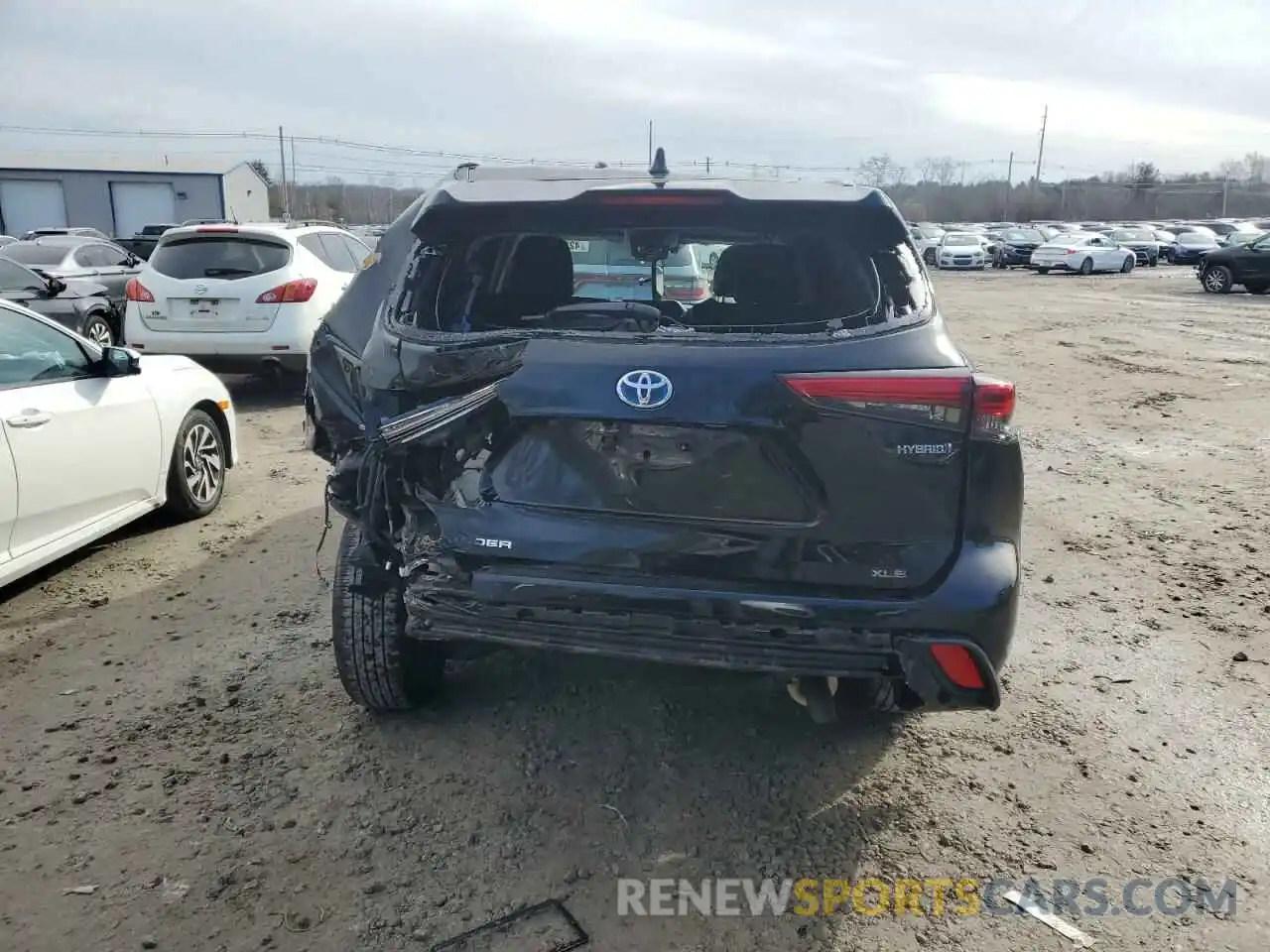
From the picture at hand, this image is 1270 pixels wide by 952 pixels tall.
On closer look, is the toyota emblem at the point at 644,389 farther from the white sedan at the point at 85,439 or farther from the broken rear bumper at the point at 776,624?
the white sedan at the point at 85,439

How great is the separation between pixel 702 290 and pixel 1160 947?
240cm

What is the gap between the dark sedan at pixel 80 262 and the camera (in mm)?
13266

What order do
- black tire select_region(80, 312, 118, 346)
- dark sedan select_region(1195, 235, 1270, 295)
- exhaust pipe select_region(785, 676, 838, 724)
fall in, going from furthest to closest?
1. dark sedan select_region(1195, 235, 1270, 295)
2. black tire select_region(80, 312, 118, 346)
3. exhaust pipe select_region(785, 676, 838, 724)

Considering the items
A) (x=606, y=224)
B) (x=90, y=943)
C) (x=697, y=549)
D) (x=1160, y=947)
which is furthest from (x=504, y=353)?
(x=1160, y=947)

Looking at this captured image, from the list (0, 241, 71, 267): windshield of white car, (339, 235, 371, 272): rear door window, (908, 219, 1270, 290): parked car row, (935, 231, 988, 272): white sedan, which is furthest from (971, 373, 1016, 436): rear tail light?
(935, 231, 988, 272): white sedan

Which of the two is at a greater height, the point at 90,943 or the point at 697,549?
→ the point at 697,549

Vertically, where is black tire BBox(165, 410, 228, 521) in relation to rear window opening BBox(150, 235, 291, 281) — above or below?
below

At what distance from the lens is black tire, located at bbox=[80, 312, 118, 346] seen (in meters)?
11.8

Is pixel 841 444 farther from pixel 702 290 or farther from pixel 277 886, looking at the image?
pixel 277 886

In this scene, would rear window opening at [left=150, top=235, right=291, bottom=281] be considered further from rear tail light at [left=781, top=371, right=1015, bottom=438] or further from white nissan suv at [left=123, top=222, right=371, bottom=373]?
rear tail light at [left=781, top=371, right=1015, bottom=438]

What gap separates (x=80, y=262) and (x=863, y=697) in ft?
46.5

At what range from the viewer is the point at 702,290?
351cm

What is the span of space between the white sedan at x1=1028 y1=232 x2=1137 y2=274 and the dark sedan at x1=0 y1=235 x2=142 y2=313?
30206mm

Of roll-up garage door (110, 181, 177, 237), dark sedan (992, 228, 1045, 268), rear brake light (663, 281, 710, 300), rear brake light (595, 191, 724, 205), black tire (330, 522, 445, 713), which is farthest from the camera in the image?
roll-up garage door (110, 181, 177, 237)
